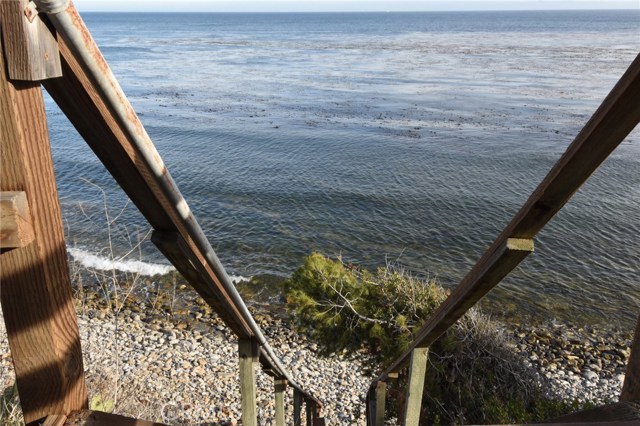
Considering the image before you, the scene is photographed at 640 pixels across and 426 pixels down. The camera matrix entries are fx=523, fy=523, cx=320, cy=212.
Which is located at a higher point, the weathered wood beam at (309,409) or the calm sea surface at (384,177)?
the weathered wood beam at (309,409)

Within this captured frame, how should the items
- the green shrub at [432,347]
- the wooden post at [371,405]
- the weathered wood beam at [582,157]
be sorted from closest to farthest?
the weathered wood beam at [582,157] → the wooden post at [371,405] → the green shrub at [432,347]

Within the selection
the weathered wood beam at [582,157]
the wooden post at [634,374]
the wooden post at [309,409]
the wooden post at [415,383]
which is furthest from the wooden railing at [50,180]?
the wooden post at [309,409]

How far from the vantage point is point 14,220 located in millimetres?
1210

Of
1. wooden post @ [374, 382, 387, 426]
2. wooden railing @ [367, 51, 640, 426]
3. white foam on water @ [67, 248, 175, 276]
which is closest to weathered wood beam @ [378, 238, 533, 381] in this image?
wooden railing @ [367, 51, 640, 426]

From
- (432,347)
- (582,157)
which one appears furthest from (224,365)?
(582,157)

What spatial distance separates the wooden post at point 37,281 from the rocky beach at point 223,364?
8.46 m

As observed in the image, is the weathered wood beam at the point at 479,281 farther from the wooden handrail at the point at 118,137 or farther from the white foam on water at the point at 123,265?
the white foam on water at the point at 123,265

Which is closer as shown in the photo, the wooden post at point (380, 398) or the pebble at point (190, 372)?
the wooden post at point (380, 398)

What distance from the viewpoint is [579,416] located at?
2.20 meters

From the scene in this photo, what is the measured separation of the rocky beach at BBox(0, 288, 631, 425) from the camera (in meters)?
11.1

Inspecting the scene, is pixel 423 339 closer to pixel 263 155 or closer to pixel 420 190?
pixel 420 190

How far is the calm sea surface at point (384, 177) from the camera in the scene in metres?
18.4

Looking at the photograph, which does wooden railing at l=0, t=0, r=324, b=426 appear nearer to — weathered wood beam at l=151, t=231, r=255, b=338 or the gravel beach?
weathered wood beam at l=151, t=231, r=255, b=338

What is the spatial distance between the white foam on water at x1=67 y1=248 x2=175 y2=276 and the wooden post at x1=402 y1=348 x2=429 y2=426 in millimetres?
15060
